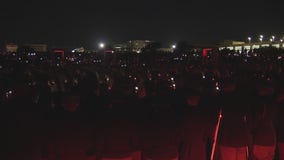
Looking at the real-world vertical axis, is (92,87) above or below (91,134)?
above

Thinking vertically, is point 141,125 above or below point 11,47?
below

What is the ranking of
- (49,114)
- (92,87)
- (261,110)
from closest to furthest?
(49,114)
(261,110)
(92,87)

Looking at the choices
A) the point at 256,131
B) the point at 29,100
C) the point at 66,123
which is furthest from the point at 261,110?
the point at 29,100

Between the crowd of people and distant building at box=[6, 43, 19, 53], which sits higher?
distant building at box=[6, 43, 19, 53]

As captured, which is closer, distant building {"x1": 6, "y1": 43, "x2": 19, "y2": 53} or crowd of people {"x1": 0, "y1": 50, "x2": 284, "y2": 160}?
crowd of people {"x1": 0, "y1": 50, "x2": 284, "y2": 160}

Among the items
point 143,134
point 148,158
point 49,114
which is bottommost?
point 148,158

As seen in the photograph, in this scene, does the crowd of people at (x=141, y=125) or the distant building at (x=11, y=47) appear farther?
the distant building at (x=11, y=47)

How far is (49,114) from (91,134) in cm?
71

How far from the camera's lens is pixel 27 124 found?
5.03m


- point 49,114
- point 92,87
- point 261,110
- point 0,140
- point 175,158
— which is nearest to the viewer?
point 0,140

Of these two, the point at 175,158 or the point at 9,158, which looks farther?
the point at 175,158

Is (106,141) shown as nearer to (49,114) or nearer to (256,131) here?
(49,114)

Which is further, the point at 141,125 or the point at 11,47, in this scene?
the point at 11,47

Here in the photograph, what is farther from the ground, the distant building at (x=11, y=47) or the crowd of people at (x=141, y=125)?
the distant building at (x=11, y=47)
